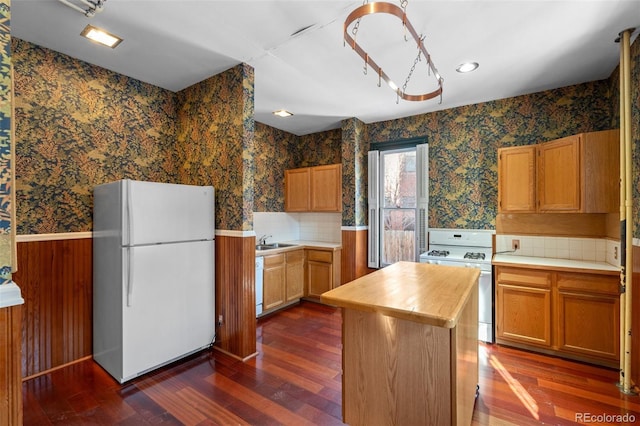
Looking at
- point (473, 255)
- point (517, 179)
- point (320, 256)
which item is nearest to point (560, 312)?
point (473, 255)

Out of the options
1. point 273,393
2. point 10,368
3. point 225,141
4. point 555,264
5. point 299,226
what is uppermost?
point 225,141

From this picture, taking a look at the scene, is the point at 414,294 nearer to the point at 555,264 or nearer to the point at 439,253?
the point at 555,264

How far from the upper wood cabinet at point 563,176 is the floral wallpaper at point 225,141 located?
2.76 meters

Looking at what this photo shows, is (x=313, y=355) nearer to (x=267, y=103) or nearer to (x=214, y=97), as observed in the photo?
(x=214, y=97)

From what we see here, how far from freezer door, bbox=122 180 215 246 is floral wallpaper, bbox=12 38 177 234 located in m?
0.73

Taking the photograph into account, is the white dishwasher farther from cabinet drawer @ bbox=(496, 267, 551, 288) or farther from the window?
cabinet drawer @ bbox=(496, 267, 551, 288)

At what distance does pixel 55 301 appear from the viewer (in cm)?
249

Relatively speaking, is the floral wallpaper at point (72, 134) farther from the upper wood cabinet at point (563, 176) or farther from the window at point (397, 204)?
the upper wood cabinet at point (563, 176)

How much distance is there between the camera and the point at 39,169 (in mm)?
2418

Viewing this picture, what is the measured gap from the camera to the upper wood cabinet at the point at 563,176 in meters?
2.65

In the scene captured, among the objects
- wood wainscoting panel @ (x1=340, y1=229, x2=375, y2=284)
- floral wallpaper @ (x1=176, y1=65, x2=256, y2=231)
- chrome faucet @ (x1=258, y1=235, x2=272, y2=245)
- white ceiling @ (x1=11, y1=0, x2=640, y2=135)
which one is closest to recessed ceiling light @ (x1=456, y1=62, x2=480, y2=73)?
white ceiling @ (x1=11, y1=0, x2=640, y2=135)

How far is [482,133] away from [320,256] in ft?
8.67

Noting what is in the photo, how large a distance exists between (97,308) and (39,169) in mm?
1261

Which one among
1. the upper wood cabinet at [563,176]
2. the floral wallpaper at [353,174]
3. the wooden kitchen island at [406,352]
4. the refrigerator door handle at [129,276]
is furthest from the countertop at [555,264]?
the refrigerator door handle at [129,276]
